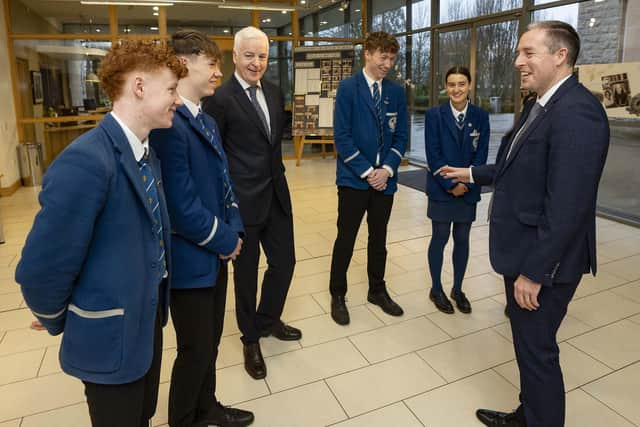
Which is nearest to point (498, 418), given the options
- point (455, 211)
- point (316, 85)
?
point (455, 211)

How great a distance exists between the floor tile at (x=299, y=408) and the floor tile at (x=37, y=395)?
860 mm

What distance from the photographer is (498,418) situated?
6.81 feet

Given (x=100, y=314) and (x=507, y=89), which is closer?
(x=100, y=314)

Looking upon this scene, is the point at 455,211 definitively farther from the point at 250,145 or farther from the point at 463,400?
the point at 250,145

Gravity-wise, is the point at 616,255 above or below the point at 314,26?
below

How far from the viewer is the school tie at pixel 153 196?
1285mm

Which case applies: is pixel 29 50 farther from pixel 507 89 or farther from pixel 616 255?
pixel 616 255

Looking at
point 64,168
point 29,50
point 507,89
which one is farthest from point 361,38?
point 64,168

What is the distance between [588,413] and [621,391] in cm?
29

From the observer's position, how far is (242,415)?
2098 mm

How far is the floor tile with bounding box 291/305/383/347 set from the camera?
2.85 metres

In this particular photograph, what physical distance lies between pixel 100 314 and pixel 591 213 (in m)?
1.54

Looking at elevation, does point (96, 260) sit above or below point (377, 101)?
below

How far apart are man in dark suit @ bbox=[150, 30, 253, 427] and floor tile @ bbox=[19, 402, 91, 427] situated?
2.00 feet
